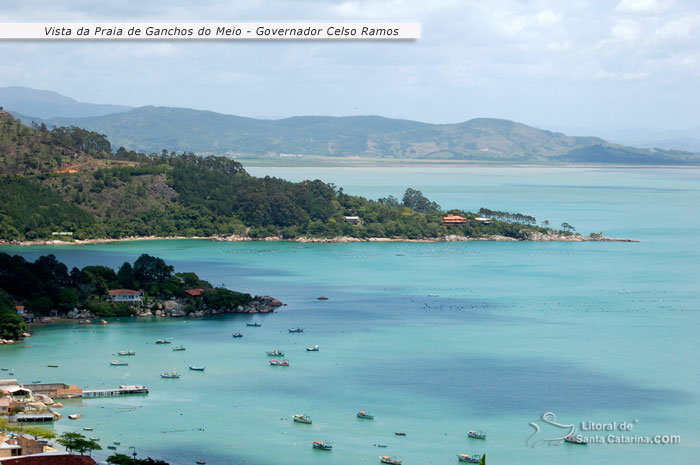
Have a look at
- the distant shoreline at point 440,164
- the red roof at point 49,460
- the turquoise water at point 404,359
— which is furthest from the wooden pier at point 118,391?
the distant shoreline at point 440,164

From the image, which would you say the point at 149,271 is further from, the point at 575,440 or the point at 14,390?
the point at 575,440

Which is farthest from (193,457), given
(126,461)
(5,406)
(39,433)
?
(5,406)

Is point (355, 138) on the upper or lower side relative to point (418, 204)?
upper

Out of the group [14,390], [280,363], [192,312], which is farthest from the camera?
[192,312]

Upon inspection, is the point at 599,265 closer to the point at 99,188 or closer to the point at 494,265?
the point at 494,265

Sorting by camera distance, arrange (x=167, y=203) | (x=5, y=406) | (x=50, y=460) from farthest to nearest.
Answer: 1. (x=167, y=203)
2. (x=5, y=406)
3. (x=50, y=460)

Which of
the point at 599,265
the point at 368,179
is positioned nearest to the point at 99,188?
the point at 599,265

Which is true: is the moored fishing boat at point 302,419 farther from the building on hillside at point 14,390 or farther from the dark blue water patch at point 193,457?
the building on hillside at point 14,390
